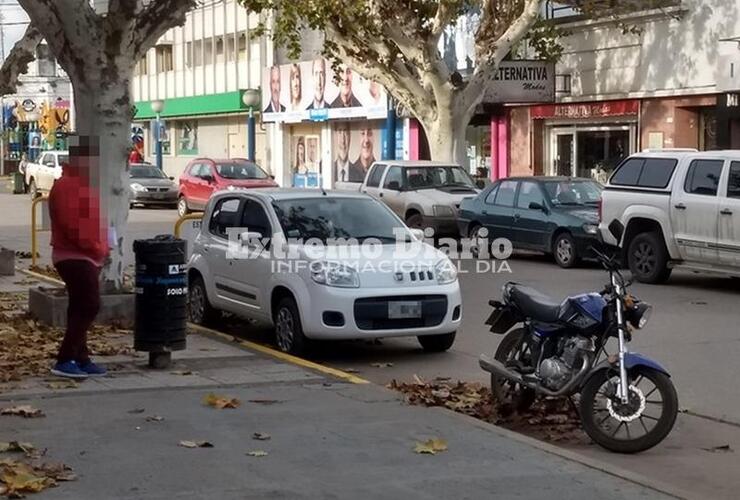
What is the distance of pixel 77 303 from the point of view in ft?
31.8

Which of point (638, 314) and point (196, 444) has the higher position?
point (638, 314)

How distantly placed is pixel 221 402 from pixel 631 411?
2923mm

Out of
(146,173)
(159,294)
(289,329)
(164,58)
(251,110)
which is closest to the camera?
(159,294)

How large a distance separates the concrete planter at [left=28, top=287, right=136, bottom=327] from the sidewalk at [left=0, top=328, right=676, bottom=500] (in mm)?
2547

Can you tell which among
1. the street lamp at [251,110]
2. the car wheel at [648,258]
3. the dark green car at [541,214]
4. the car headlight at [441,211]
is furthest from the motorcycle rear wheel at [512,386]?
the street lamp at [251,110]

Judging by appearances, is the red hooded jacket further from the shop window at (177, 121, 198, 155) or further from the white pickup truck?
the shop window at (177, 121, 198, 155)

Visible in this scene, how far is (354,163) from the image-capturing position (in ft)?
131

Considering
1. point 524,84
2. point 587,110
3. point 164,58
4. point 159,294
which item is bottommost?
point 159,294

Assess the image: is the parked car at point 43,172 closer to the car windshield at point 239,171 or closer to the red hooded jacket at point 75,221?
the car windshield at point 239,171

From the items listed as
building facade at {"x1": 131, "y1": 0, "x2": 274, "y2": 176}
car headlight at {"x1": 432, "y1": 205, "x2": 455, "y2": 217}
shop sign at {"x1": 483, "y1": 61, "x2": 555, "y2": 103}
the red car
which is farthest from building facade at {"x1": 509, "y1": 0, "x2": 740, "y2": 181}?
building facade at {"x1": 131, "y1": 0, "x2": 274, "y2": 176}

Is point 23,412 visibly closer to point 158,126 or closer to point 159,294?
point 159,294

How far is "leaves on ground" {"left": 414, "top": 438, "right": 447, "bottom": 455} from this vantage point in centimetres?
741

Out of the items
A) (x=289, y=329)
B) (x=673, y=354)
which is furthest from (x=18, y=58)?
(x=673, y=354)

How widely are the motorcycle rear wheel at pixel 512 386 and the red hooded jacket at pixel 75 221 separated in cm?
343
